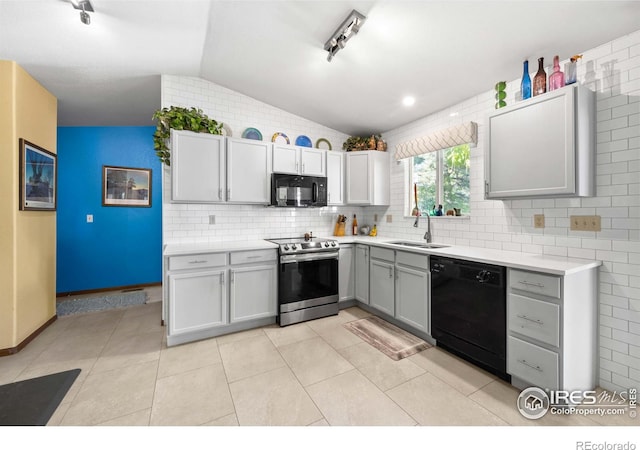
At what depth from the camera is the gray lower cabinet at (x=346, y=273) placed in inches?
137

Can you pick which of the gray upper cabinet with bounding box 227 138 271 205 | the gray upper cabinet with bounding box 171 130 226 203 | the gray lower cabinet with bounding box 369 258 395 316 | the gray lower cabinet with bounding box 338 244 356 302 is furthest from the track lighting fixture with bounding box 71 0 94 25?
the gray lower cabinet with bounding box 369 258 395 316

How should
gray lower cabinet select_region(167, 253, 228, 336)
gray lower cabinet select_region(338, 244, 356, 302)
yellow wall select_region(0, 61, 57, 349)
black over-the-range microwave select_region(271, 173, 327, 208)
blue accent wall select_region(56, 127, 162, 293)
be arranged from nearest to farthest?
yellow wall select_region(0, 61, 57, 349), gray lower cabinet select_region(167, 253, 228, 336), black over-the-range microwave select_region(271, 173, 327, 208), gray lower cabinet select_region(338, 244, 356, 302), blue accent wall select_region(56, 127, 162, 293)

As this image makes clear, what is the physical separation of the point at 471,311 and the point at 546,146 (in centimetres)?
138

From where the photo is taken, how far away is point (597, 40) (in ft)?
6.31

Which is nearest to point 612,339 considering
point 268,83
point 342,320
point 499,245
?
point 499,245

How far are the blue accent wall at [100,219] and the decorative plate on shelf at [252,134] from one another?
7.04ft

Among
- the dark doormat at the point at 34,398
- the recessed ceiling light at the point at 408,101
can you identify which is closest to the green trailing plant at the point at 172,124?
the dark doormat at the point at 34,398

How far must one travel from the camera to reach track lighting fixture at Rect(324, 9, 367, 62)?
2.04 metres

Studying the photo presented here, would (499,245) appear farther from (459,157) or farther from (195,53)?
(195,53)

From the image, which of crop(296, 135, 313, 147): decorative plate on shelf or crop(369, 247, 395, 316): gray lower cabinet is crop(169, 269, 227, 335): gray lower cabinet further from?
crop(296, 135, 313, 147): decorative plate on shelf

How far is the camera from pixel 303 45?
8.17 feet

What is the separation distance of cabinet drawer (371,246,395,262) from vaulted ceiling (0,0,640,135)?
1748 mm

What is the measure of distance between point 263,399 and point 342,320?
152 centimetres

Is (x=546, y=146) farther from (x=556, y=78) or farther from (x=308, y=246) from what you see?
(x=308, y=246)
